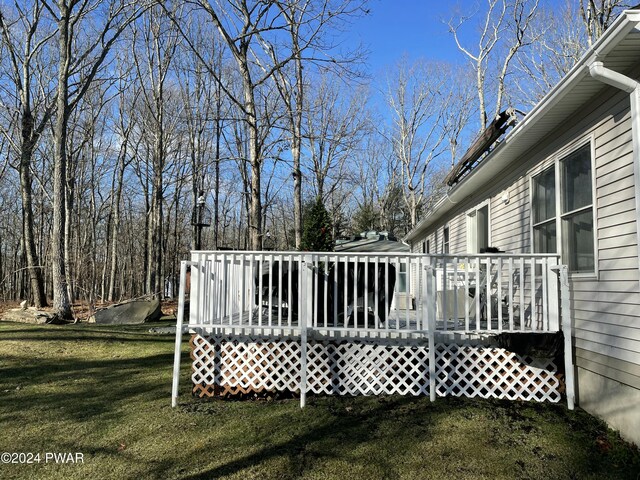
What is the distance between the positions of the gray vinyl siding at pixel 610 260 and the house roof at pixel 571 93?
0.14 metres

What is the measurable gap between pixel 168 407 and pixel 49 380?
1.81 metres

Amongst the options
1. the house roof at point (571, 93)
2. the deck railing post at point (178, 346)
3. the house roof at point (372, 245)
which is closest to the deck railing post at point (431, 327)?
the house roof at point (571, 93)

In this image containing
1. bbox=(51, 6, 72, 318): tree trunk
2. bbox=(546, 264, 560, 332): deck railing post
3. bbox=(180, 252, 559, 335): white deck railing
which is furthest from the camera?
bbox=(51, 6, 72, 318): tree trunk

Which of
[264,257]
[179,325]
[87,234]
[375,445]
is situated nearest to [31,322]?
[179,325]

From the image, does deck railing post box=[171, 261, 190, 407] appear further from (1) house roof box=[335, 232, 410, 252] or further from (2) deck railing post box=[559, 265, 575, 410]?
(1) house roof box=[335, 232, 410, 252]

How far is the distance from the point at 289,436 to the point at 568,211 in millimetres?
3403

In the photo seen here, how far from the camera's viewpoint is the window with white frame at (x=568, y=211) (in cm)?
392

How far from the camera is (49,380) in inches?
196

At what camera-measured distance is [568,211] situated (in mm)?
4250

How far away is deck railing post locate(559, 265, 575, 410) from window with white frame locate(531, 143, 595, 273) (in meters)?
0.21

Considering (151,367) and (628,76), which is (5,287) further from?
(628,76)

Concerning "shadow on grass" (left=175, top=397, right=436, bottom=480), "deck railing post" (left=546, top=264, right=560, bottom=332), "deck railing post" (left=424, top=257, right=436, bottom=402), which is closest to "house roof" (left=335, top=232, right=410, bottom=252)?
"deck railing post" (left=424, top=257, right=436, bottom=402)

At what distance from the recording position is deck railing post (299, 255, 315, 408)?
4.25 m

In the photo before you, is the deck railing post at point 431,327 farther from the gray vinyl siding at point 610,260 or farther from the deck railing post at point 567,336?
the gray vinyl siding at point 610,260
